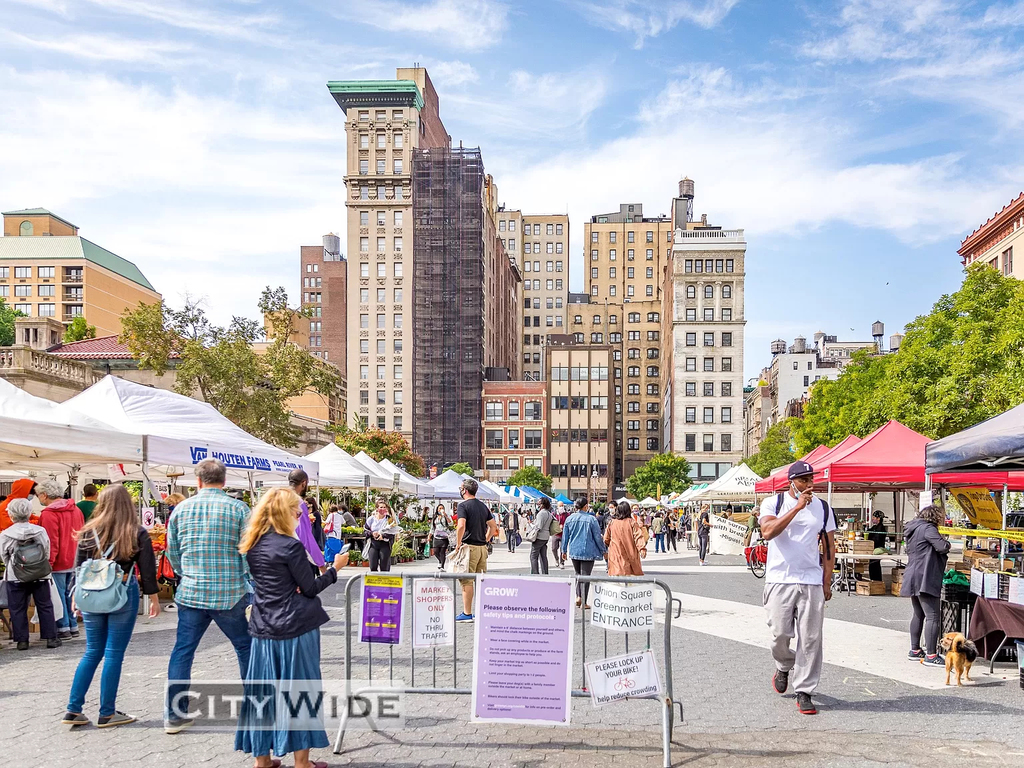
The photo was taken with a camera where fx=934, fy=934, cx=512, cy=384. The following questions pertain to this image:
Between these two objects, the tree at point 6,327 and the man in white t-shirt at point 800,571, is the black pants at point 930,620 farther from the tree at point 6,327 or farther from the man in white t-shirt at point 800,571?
the tree at point 6,327

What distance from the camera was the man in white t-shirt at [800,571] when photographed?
24.9 ft

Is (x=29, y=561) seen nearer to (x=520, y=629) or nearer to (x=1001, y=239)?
(x=520, y=629)

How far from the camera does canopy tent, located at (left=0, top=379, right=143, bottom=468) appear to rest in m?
10.7

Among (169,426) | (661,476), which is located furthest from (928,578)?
(661,476)

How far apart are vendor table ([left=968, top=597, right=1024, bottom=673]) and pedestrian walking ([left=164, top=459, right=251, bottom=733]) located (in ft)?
23.9

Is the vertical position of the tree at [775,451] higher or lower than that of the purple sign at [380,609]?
lower

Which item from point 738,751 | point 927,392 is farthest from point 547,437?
point 738,751

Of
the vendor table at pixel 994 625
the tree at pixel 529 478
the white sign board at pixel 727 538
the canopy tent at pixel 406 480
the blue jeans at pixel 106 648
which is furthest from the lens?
the tree at pixel 529 478

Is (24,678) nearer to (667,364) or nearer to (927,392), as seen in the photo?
(927,392)

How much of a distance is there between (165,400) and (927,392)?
28.5 metres

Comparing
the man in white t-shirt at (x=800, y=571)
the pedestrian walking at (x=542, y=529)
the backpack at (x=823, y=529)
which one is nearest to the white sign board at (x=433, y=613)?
the man in white t-shirt at (x=800, y=571)

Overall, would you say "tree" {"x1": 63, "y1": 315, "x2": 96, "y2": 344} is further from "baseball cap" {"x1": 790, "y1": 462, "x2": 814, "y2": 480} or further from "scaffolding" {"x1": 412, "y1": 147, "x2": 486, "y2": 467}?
"baseball cap" {"x1": 790, "y1": 462, "x2": 814, "y2": 480}

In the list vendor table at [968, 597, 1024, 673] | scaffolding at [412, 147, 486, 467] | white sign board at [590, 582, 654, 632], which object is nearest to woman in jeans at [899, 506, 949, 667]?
vendor table at [968, 597, 1024, 673]

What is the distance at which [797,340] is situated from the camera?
125 m
